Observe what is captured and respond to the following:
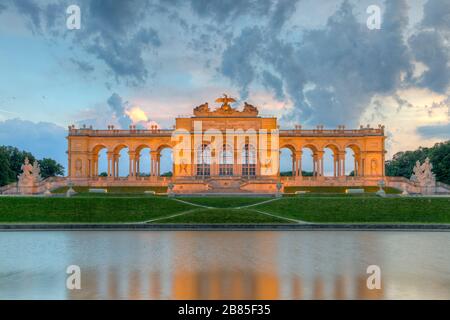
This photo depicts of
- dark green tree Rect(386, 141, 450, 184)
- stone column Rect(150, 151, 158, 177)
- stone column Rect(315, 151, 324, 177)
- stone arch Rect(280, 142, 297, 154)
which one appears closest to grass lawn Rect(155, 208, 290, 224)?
stone arch Rect(280, 142, 297, 154)

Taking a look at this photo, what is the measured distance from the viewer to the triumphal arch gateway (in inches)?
2906

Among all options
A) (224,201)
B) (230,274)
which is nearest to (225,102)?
(224,201)

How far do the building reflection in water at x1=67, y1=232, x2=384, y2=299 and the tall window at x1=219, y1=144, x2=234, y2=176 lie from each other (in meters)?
54.1

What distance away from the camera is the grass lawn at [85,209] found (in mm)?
34969

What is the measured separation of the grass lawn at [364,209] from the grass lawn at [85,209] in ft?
31.5

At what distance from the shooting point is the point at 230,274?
44.3ft

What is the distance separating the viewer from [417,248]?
65.9 ft

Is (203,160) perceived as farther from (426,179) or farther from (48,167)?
(48,167)

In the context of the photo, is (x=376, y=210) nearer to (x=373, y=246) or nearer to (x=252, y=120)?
(x=373, y=246)

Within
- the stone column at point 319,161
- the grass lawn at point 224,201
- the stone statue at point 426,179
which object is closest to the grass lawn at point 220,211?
the grass lawn at point 224,201

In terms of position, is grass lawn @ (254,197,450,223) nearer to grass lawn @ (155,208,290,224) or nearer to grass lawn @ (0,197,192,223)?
grass lawn @ (155,208,290,224)
